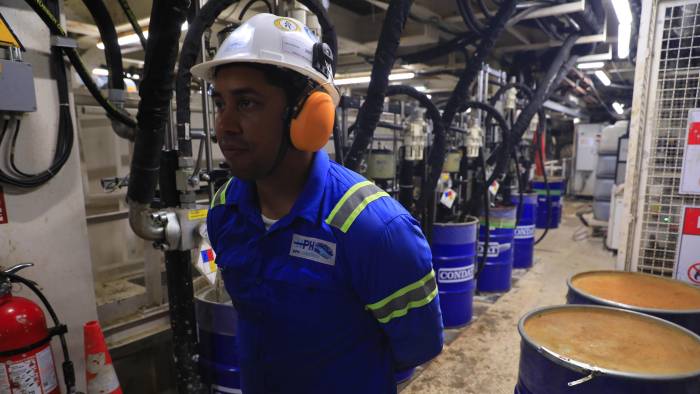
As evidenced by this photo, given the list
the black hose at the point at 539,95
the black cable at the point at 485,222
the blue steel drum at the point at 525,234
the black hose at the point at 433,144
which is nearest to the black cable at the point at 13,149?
the black hose at the point at 433,144

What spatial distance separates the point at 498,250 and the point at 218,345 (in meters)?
2.90

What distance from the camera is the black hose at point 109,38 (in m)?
1.58

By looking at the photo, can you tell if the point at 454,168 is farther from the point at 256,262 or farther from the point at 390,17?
the point at 256,262

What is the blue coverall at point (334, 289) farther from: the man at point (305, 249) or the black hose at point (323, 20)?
the black hose at point (323, 20)

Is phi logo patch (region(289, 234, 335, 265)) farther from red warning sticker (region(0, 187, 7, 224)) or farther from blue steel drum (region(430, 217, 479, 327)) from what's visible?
blue steel drum (region(430, 217, 479, 327))

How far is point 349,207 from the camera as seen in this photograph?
960 millimetres

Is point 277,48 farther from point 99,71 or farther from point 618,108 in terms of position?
point 618,108

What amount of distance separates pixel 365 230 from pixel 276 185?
0.29m

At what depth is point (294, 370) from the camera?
3.39ft

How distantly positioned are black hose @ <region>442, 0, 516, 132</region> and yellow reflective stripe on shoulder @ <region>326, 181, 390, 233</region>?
2068mm

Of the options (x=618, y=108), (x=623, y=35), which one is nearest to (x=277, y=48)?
(x=623, y=35)

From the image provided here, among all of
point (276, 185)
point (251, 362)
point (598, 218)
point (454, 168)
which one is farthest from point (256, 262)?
point (598, 218)

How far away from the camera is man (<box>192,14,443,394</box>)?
3.05 feet

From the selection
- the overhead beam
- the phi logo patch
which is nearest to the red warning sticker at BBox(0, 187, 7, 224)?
the phi logo patch
